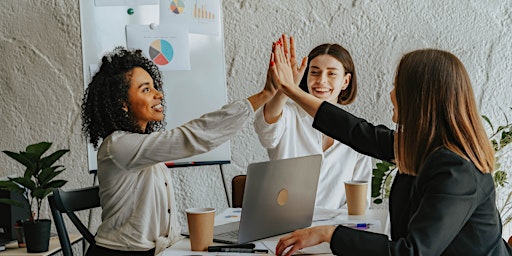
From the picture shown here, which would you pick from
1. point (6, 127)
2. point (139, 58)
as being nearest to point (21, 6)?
point (6, 127)

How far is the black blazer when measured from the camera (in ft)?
4.29

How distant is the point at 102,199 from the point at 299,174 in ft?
2.06

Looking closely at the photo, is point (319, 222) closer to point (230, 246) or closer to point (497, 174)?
point (230, 246)

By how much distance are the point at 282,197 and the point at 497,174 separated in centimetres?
173

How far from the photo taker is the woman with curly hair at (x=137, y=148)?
1844mm

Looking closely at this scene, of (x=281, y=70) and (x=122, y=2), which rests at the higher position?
(x=122, y=2)

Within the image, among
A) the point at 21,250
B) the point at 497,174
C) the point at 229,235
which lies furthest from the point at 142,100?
the point at 497,174

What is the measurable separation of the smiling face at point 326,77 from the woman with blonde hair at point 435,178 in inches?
42.5

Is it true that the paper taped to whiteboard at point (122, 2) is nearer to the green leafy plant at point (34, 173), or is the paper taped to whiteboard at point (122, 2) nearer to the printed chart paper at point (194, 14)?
the printed chart paper at point (194, 14)

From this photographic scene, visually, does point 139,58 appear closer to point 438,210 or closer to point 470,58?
point 438,210

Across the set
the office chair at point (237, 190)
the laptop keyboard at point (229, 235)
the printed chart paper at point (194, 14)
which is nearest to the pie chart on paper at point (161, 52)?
the printed chart paper at point (194, 14)

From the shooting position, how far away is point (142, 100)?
1.98 m

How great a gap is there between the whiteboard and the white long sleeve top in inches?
52.4

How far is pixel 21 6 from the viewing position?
355 centimetres
